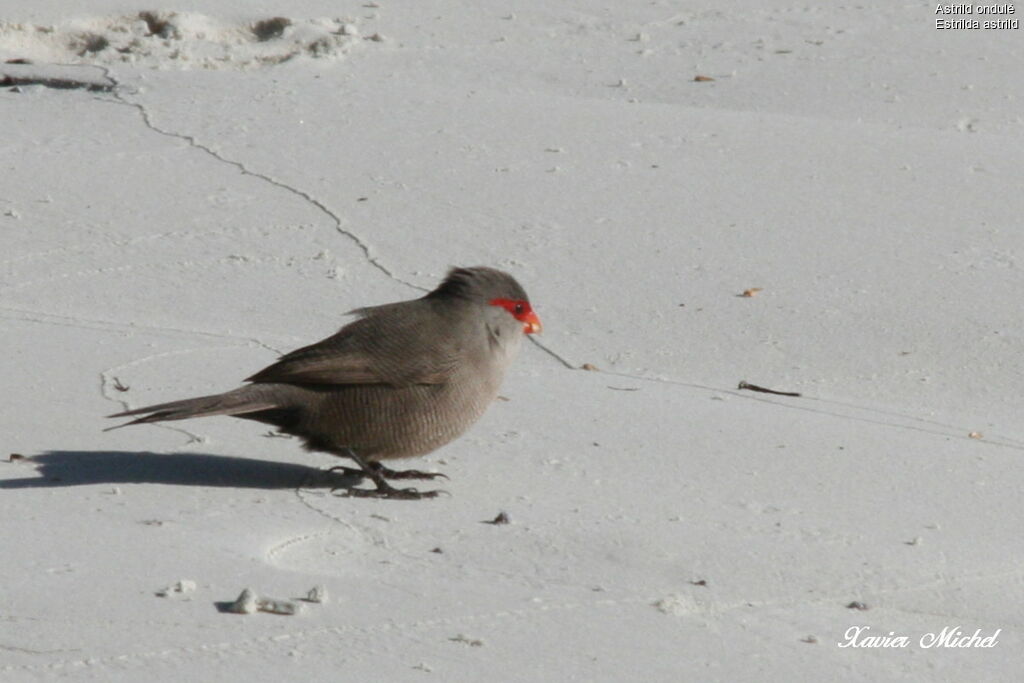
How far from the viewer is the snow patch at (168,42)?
8.80 metres

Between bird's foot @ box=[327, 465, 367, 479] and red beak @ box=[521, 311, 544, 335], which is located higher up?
red beak @ box=[521, 311, 544, 335]

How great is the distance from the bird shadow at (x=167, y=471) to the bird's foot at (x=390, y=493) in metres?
0.13

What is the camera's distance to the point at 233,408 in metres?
4.58

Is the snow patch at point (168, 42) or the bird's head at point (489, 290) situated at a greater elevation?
the snow patch at point (168, 42)

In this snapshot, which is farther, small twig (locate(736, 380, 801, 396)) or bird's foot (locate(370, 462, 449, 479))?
small twig (locate(736, 380, 801, 396))

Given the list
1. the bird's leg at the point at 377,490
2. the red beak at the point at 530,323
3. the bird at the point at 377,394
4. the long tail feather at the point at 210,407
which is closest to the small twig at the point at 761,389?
the red beak at the point at 530,323

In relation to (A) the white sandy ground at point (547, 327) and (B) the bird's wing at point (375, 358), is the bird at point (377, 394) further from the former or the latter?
(A) the white sandy ground at point (547, 327)

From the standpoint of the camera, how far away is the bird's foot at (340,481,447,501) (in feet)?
15.1

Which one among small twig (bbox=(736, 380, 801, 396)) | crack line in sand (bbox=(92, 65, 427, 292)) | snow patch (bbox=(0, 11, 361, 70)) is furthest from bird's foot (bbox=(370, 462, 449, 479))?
snow patch (bbox=(0, 11, 361, 70))

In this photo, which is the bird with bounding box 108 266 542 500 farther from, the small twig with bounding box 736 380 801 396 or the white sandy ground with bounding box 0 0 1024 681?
the small twig with bounding box 736 380 801 396

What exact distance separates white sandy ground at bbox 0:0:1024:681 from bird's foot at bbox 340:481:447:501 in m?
0.08

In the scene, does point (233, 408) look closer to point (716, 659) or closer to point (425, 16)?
point (716, 659)

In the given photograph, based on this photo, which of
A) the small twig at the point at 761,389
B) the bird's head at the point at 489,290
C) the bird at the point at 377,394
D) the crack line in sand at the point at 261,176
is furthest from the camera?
the crack line in sand at the point at 261,176

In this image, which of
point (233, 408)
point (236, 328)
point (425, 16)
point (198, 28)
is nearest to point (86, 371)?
point (236, 328)
